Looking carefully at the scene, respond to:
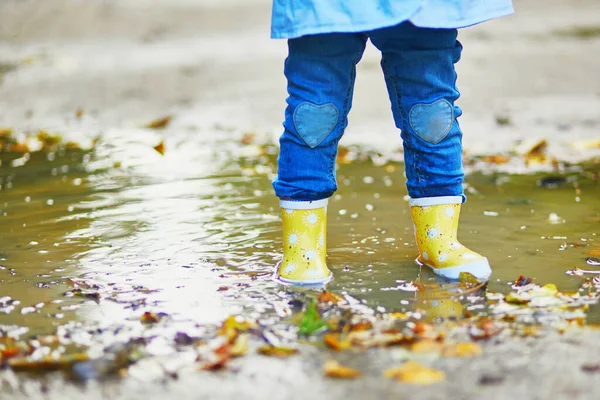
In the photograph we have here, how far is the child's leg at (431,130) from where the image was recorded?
81.4 inches

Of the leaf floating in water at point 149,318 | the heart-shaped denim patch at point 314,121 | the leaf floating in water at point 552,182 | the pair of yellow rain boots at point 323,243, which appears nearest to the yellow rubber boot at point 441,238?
the pair of yellow rain boots at point 323,243

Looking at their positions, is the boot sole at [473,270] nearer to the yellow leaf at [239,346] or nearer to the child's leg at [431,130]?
the child's leg at [431,130]

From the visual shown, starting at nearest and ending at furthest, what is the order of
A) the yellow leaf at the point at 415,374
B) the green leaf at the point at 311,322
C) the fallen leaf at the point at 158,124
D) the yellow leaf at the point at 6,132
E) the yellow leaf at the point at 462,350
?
the yellow leaf at the point at 415,374
the yellow leaf at the point at 462,350
the green leaf at the point at 311,322
the yellow leaf at the point at 6,132
the fallen leaf at the point at 158,124

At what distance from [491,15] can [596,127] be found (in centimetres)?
293

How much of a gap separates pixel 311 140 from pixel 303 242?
11.0 inches

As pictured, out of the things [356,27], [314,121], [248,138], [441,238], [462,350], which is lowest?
[462,350]

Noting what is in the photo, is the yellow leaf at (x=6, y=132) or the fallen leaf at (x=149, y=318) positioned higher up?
the yellow leaf at (x=6, y=132)

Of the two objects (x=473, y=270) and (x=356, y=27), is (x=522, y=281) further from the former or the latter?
(x=356, y=27)

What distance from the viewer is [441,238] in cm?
220

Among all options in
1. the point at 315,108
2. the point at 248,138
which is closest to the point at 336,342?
the point at 315,108

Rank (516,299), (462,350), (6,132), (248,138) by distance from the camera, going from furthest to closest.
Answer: (6,132) → (248,138) → (516,299) → (462,350)

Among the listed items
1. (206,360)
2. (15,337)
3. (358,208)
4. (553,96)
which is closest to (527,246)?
(358,208)

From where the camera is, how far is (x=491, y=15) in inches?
79.1

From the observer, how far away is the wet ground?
1.59 metres
